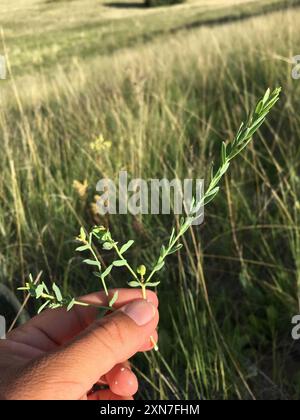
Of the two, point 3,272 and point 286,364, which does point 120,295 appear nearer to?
point 286,364

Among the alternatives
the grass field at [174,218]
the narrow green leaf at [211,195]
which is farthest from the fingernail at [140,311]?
the grass field at [174,218]

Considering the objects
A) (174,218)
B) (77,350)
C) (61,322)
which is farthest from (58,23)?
(77,350)

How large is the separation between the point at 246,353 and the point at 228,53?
2.67 metres

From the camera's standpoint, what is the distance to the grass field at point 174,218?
1.42 meters

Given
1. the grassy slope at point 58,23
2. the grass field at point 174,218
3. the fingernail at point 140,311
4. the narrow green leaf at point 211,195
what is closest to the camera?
the narrow green leaf at point 211,195

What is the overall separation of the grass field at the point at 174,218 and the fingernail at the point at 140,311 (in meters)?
0.54

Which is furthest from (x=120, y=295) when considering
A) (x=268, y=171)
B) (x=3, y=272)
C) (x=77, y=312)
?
(x=268, y=171)

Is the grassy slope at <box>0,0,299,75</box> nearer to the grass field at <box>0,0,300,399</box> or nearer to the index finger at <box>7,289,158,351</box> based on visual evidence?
the grass field at <box>0,0,300,399</box>

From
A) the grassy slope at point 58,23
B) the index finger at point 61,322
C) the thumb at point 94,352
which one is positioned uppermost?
the grassy slope at point 58,23

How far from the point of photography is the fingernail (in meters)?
0.68

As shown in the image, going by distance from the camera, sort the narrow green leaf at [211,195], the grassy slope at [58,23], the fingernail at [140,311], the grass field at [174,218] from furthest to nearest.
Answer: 1. the grassy slope at [58,23]
2. the grass field at [174,218]
3. the fingernail at [140,311]
4. the narrow green leaf at [211,195]

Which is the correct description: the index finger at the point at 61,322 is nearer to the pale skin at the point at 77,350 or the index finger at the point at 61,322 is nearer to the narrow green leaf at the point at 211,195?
the pale skin at the point at 77,350

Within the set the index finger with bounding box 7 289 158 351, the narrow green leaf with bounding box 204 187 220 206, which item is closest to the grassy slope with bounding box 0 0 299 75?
the index finger with bounding box 7 289 158 351

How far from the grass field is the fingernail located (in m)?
0.54
